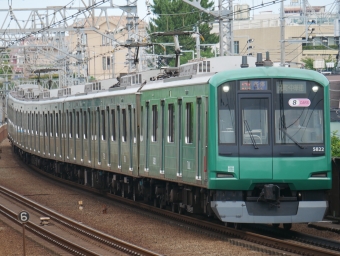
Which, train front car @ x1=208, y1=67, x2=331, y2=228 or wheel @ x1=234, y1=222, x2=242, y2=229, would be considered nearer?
train front car @ x1=208, y1=67, x2=331, y2=228

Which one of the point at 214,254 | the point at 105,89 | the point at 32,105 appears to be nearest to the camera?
the point at 214,254

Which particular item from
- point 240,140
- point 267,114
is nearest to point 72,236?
point 240,140

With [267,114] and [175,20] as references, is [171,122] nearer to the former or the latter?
[267,114]

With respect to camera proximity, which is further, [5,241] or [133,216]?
[133,216]

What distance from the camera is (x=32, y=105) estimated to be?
36031mm

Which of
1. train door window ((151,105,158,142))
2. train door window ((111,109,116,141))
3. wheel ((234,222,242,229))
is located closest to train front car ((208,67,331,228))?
wheel ((234,222,242,229))

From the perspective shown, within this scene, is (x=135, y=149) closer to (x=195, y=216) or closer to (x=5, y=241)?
(x=195, y=216)

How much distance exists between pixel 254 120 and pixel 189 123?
1.66 metres

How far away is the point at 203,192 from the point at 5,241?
3.53m

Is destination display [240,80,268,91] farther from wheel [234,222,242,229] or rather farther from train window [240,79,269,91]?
wheel [234,222,242,229]

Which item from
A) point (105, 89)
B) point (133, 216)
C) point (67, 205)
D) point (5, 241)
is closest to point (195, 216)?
point (133, 216)

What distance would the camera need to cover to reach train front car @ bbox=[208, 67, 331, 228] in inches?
545

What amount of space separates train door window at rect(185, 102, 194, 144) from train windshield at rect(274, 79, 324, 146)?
5.59ft

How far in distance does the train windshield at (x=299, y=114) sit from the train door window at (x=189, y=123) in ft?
5.59
